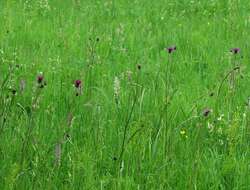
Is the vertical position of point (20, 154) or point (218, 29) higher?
point (218, 29)

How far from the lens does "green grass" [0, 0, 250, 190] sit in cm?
299

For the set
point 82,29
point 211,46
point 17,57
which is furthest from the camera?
point 82,29

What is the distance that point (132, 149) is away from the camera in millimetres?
3160

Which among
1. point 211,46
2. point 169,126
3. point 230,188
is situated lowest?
point 230,188

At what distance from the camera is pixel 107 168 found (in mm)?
3119

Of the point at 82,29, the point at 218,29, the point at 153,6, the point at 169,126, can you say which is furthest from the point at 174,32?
the point at 169,126

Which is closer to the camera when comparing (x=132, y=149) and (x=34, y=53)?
(x=132, y=149)

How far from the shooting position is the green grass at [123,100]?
299 cm

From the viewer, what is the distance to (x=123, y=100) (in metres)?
3.97

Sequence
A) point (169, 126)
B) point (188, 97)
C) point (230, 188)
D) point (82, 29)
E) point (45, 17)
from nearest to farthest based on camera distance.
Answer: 1. point (230, 188)
2. point (169, 126)
3. point (188, 97)
4. point (82, 29)
5. point (45, 17)

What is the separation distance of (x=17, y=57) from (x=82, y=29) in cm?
135

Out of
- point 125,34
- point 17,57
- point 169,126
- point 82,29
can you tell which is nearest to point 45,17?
point 82,29

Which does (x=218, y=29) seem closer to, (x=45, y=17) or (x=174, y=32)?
(x=174, y=32)

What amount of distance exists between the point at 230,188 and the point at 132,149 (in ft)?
1.92
